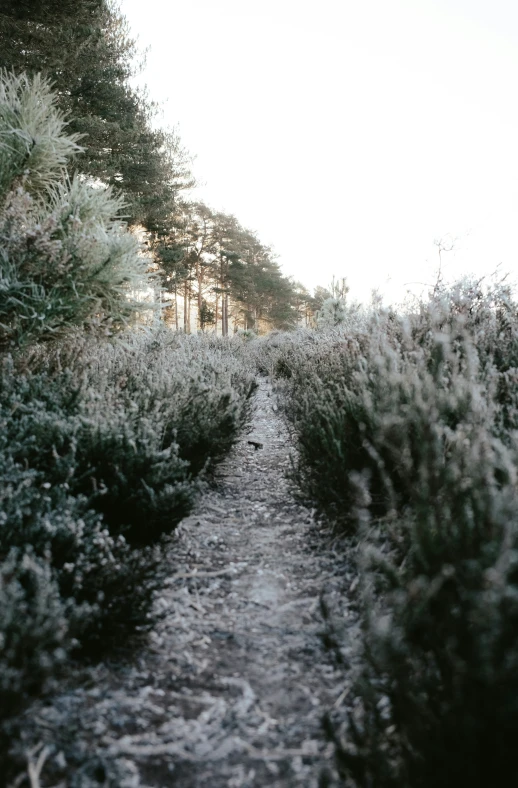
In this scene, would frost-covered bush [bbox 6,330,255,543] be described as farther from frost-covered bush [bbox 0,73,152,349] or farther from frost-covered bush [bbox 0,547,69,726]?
frost-covered bush [bbox 0,547,69,726]

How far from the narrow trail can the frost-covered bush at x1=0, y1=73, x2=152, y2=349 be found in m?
2.29

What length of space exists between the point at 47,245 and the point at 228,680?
348cm

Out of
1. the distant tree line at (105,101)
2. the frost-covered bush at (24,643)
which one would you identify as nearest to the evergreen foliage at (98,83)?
the distant tree line at (105,101)

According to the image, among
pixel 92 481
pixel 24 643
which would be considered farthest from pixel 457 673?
pixel 92 481

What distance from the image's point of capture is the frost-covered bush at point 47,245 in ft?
12.8

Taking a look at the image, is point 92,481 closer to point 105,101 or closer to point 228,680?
point 228,680

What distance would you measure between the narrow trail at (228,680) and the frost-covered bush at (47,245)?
2.29 metres

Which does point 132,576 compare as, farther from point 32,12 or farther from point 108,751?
point 32,12

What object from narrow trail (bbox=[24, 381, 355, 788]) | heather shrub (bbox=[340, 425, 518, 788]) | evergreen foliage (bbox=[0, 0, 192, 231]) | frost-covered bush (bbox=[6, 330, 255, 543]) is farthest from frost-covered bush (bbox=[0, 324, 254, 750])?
evergreen foliage (bbox=[0, 0, 192, 231])

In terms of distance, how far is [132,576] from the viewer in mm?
2076

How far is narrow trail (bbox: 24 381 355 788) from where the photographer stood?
4.94 ft

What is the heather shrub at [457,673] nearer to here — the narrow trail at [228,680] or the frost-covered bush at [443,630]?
the frost-covered bush at [443,630]

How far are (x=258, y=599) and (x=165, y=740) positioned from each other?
1.01m

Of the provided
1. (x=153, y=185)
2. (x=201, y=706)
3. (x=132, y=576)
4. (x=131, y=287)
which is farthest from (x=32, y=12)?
(x=201, y=706)
